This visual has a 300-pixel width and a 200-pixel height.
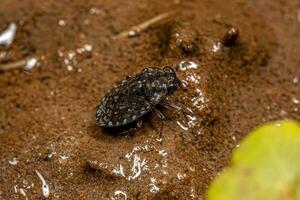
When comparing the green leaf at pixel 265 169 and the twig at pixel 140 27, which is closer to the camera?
the green leaf at pixel 265 169

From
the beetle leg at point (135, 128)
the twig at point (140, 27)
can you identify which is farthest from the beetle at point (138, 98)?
the twig at point (140, 27)

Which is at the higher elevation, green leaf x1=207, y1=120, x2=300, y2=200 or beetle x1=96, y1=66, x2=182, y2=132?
green leaf x1=207, y1=120, x2=300, y2=200

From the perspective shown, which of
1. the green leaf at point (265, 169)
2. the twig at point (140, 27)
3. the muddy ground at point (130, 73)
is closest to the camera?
the green leaf at point (265, 169)

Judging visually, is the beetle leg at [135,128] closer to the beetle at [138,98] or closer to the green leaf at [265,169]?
the beetle at [138,98]

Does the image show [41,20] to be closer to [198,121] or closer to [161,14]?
[161,14]

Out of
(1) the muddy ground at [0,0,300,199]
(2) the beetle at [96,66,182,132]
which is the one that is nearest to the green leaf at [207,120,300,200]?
(1) the muddy ground at [0,0,300,199]

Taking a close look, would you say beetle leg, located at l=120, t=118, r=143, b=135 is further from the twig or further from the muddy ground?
the twig
